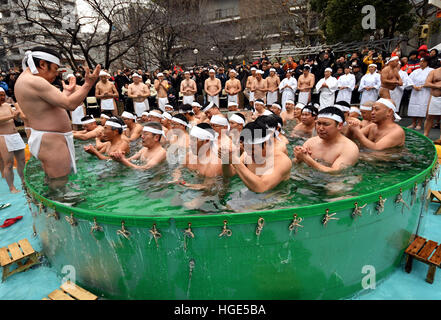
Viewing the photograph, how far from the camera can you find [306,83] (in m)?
10.7

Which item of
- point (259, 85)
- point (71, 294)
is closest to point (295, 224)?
point (71, 294)

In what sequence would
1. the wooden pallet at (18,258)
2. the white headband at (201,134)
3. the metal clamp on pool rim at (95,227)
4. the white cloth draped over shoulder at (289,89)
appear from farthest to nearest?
the white cloth draped over shoulder at (289,89)
the wooden pallet at (18,258)
the white headband at (201,134)
the metal clamp on pool rim at (95,227)

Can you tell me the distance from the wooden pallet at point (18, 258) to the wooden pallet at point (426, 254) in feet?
16.2

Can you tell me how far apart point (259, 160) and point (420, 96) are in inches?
307

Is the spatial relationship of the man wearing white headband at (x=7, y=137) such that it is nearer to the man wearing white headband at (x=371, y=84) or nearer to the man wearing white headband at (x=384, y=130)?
the man wearing white headband at (x=384, y=130)

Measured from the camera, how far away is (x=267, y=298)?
2895 mm

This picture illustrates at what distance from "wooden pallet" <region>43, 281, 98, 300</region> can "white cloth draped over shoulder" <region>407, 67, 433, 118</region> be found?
379 inches

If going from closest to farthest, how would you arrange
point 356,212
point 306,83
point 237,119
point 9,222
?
point 356,212 < point 9,222 < point 237,119 < point 306,83

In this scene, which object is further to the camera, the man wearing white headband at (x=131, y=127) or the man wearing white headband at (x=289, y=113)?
the man wearing white headband at (x=289, y=113)

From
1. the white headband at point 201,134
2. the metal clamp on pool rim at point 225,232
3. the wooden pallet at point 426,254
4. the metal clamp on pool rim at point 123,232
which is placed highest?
the white headband at point 201,134

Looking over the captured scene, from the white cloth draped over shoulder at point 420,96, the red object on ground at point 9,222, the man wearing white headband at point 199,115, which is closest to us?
the red object on ground at point 9,222

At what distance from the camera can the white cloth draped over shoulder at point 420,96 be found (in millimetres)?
8352

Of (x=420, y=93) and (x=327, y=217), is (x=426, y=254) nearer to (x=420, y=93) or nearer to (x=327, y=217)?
(x=327, y=217)

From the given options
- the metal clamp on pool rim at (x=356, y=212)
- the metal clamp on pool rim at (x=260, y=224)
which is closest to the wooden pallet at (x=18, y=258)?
the metal clamp on pool rim at (x=260, y=224)
